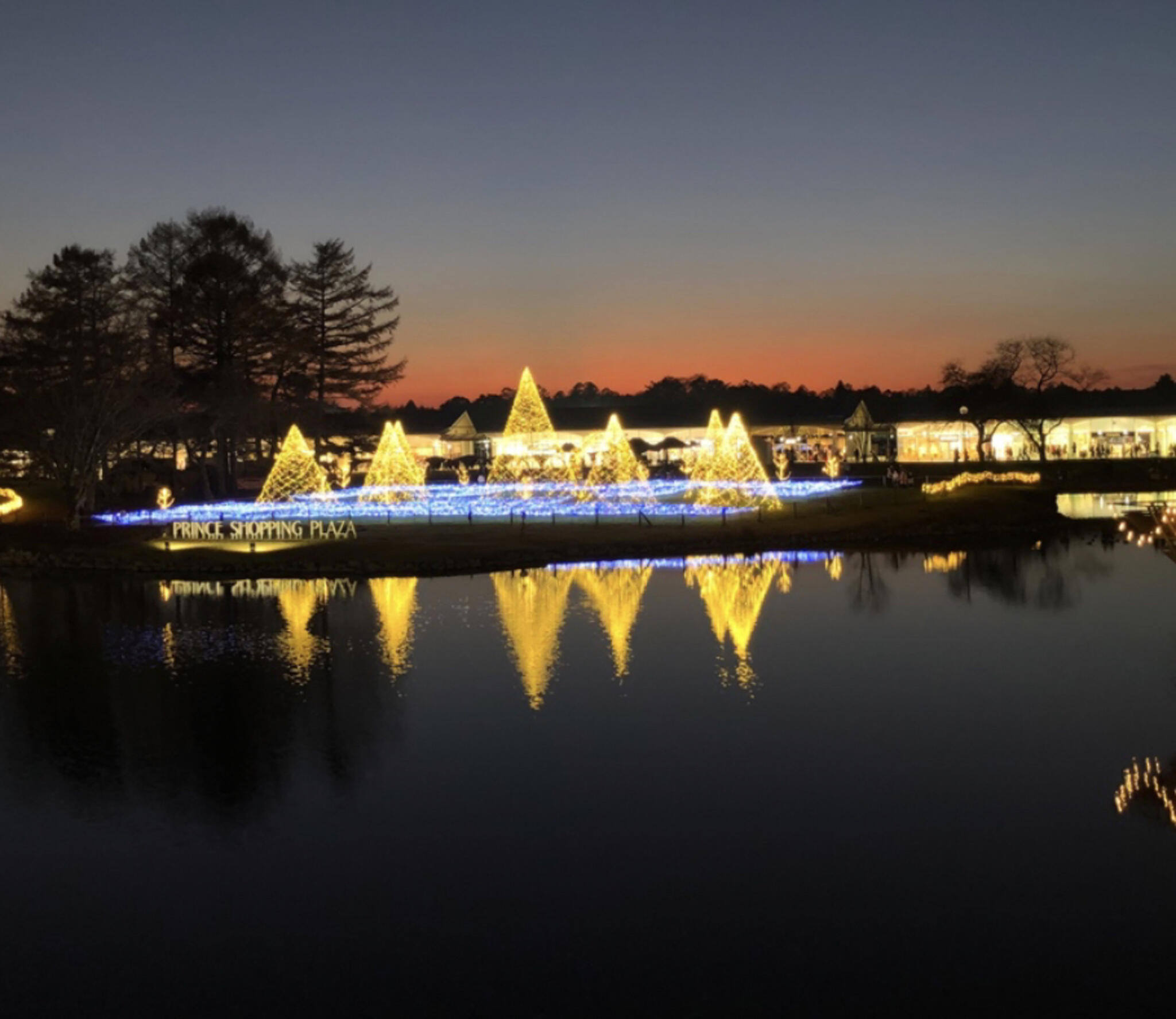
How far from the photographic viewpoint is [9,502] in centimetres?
4319

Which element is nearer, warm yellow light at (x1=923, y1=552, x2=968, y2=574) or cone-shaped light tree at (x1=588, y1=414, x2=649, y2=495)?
warm yellow light at (x1=923, y1=552, x2=968, y2=574)

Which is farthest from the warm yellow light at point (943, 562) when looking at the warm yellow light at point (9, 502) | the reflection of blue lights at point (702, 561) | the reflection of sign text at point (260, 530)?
the warm yellow light at point (9, 502)

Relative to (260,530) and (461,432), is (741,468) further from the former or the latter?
(461,432)

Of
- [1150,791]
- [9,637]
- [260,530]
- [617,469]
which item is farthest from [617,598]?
[617,469]

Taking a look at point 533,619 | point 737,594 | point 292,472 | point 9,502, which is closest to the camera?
point 533,619

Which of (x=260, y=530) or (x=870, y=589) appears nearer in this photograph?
(x=870, y=589)

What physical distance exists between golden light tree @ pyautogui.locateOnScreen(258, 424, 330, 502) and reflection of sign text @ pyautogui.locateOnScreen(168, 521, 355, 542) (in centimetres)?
363

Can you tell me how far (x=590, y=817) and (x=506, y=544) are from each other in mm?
20073

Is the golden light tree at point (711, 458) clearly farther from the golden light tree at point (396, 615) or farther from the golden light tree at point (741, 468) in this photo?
the golden light tree at point (396, 615)

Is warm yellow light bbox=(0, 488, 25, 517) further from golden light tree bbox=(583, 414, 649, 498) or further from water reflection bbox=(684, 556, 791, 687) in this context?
water reflection bbox=(684, 556, 791, 687)

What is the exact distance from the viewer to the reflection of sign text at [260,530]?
107ft

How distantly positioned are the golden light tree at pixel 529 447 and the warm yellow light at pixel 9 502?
1758cm

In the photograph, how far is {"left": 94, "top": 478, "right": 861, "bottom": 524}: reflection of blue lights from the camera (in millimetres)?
37000

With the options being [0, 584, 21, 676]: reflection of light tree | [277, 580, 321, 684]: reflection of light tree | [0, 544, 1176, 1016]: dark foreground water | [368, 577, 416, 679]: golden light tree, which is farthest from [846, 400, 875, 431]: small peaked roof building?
[0, 584, 21, 676]: reflection of light tree
